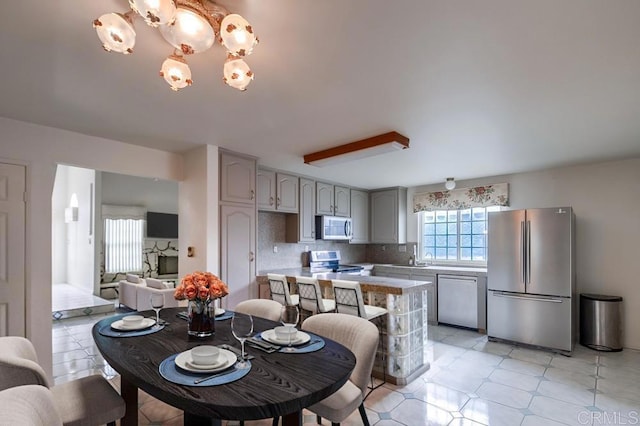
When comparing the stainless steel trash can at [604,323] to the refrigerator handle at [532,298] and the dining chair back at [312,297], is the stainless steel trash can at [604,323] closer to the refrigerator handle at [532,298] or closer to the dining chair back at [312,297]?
the refrigerator handle at [532,298]

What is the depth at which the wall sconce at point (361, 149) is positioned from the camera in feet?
9.68

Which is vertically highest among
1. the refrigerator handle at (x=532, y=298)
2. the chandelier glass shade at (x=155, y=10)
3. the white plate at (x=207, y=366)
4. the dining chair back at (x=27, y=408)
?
the chandelier glass shade at (x=155, y=10)

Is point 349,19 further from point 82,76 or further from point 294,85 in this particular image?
point 82,76

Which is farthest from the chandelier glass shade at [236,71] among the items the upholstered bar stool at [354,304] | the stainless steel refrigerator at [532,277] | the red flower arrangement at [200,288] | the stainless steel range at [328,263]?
the stainless steel refrigerator at [532,277]

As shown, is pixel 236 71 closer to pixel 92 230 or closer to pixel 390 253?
pixel 390 253

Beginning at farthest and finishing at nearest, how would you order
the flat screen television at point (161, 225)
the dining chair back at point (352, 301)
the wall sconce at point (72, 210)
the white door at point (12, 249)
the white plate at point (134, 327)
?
the flat screen television at point (161, 225), the wall sconce at point (72, 210), the dining chair back at point (352, 301), the white door at point (12, 249), the white plate at point (134, 327)

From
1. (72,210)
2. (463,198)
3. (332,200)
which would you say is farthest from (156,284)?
(463,198)

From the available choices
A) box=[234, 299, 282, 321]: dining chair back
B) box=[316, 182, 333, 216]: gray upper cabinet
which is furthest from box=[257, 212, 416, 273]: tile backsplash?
box=[234, 299, 282, 321]: dining chair back

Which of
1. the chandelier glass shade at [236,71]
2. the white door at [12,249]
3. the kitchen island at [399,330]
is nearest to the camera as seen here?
the chandelier glass shade at [236,71]

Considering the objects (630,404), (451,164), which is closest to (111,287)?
(451,164)

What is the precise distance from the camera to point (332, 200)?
5.34 metres

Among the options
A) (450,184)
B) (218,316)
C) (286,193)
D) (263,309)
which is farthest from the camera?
(450,184)

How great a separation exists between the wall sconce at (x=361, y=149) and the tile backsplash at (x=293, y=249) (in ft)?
4.62

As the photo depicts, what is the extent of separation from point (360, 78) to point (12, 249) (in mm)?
2991
